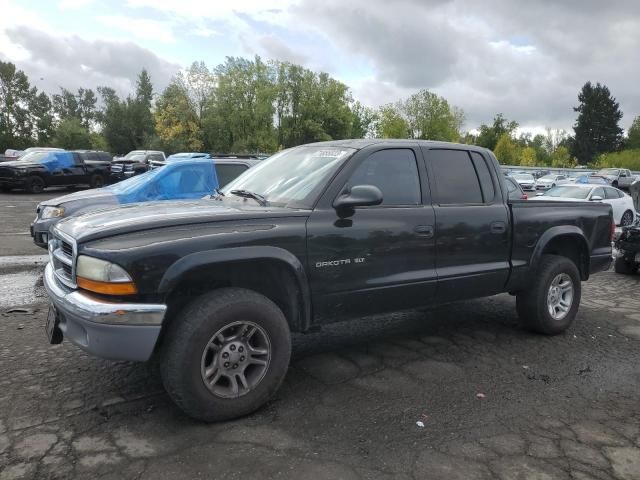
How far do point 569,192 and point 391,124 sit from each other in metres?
68.5

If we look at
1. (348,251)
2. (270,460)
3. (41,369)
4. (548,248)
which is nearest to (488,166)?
(548,248)

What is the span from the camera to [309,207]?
3.77 metres

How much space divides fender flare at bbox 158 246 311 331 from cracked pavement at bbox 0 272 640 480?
2.33ft

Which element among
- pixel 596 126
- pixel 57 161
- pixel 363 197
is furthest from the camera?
pixel 596 126

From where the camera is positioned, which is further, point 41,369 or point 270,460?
point 41,369

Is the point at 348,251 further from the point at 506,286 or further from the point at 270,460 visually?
the point at 506,286

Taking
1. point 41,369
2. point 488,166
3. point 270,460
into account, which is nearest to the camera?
point 270,460

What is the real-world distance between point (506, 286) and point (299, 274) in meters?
2.33

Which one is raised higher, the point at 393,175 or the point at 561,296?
the point at 393,175

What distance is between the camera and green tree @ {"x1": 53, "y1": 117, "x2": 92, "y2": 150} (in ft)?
231

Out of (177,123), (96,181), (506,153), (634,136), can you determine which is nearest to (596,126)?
(634,136)

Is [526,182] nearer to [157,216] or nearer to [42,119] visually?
[157,216]

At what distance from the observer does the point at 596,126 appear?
90875 millimetres

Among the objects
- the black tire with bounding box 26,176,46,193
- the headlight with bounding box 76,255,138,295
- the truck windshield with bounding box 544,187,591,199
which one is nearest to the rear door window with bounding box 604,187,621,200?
the truck windshield with bounding box 544,187,591,199
